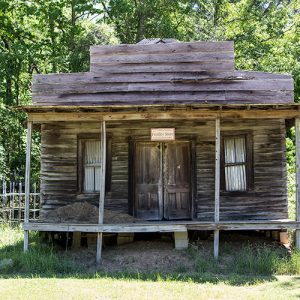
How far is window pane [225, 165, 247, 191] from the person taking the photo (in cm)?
1394

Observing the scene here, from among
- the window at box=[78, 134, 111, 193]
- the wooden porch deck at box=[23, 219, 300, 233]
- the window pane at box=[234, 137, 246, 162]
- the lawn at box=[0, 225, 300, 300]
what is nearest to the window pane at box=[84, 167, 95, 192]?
the window at box=[78, 134, 111, 193]

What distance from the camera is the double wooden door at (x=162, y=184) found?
1395 centimetres

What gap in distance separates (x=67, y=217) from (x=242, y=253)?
4.61 meters

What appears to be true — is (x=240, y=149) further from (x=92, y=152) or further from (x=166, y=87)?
(x=92, y=152)

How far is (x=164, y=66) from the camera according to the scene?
1432 centimetres

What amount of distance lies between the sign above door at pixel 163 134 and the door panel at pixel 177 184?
834mm

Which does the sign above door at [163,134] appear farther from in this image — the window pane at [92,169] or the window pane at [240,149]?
the window pane at [240,149]

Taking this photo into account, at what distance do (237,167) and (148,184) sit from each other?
8.35 feet

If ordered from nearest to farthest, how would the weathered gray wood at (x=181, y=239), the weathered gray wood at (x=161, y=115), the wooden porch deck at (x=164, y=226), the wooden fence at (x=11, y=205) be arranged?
the wooden porch deck at (x=164, y=226)
the weathered gray wood at (x=161, y=115)
the weathered gray wood at (x=181, y=239)
the wooden fence at (x=11, y=205)

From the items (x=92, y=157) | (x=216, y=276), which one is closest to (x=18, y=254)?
(x=92, y=157)

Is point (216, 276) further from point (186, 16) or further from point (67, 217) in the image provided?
point (186, 16)

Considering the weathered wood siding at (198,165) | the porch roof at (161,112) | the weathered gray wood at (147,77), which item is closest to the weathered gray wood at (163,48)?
the weathered gray wood at (147,77)

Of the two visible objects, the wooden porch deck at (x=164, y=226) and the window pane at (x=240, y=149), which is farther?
the window pane at (x=240, y=149)

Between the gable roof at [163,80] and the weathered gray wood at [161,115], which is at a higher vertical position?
the gable roof at [163,80]
